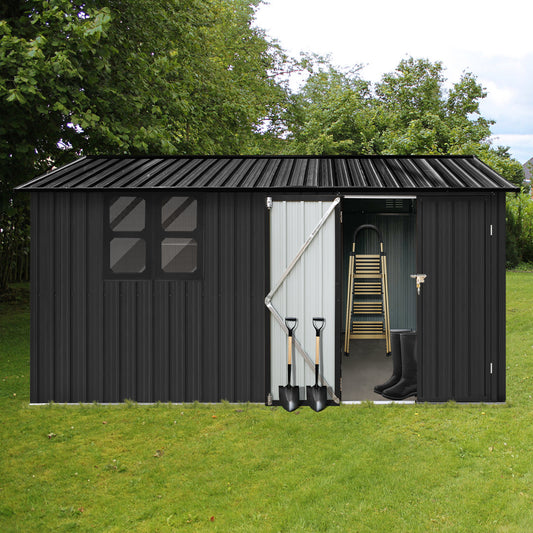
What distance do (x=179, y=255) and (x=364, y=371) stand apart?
296 centimetres

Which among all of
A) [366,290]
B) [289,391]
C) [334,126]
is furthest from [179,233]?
[334,126]

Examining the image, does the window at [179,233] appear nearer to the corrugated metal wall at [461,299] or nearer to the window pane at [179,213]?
the window pane at [179,213]

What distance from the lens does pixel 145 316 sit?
5242mm

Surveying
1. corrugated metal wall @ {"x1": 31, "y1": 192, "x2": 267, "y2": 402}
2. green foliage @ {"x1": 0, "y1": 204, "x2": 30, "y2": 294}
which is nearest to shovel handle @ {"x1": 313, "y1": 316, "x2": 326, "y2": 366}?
corrugated metal wall @ {"x1": 31, "y1": 192, "x2": 267, "y2": 402}

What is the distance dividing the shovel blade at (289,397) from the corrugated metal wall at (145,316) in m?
0.23

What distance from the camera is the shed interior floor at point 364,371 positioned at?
554cm

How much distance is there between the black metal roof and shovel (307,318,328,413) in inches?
55.4

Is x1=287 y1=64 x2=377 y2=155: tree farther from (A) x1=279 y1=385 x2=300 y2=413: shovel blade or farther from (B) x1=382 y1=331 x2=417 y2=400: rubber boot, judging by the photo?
(A) x1=279 y1=385 x2=300 y2=413: shovel blade

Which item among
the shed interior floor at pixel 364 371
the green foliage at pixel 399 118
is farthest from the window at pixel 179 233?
the green foliage at pixel 399 118

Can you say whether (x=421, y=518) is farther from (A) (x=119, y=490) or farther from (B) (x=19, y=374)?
(B) (x=19, y=374)

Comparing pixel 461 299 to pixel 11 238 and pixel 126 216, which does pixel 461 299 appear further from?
pixel 11 238

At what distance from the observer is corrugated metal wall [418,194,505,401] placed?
5.09 m

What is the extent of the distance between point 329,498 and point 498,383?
266cm

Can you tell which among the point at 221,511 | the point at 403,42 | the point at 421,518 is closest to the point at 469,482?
the point at 421,518
